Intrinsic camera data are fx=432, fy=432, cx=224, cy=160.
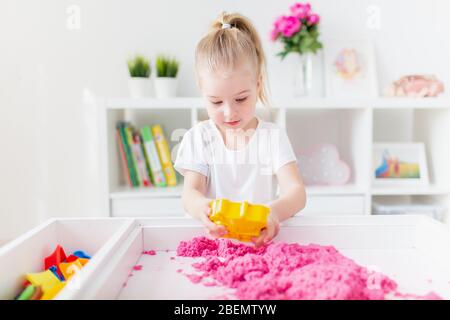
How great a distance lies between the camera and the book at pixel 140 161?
1.84 metres

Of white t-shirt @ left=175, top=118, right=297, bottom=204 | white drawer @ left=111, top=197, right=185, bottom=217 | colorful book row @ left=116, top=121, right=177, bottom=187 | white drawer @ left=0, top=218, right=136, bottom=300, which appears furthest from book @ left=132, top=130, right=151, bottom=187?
white drawer @ left=0, top=218, right=136, bottom=300

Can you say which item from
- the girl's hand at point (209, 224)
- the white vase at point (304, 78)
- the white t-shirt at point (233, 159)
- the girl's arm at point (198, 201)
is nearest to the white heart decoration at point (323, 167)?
the white vase at point (304, 78)

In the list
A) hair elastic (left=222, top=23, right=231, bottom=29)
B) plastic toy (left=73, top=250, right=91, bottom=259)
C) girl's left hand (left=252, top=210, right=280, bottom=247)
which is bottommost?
plastic toy (left=73, top=250, right=91, bottom=259)

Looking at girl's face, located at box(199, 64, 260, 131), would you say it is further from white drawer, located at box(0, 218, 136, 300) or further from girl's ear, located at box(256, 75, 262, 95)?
white drawer, located at box(0, 218, 136, 300)

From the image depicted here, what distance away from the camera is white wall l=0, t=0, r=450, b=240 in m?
1.97

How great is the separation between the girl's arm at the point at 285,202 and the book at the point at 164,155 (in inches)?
35.0

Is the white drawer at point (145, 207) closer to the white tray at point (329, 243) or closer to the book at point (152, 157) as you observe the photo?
the book at point (152, 157)

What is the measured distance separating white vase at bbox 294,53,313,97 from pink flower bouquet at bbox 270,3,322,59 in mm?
47

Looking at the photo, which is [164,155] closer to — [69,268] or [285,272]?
[69,268]

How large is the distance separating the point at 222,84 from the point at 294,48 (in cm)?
112

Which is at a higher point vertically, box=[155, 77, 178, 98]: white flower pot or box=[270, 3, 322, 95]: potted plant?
box=[270, 3, 322, 95]: potted plant

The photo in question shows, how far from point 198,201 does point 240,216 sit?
0.73 feet

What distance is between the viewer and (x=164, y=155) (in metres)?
1.83
